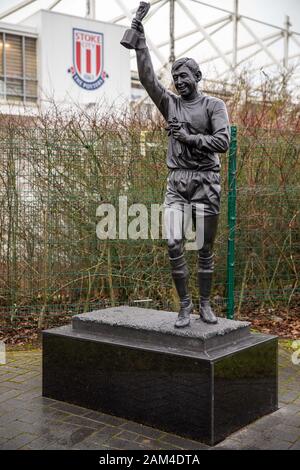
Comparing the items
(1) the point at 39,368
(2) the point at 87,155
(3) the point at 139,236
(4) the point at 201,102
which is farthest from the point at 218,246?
(4) the point at 201,102

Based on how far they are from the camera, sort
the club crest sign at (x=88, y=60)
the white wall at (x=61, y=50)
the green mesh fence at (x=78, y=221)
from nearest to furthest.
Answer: the green mesh fence at (x=78, y=221) < the white wall at (x=61, y=50) < the club crest sign at (x=88, y=60)

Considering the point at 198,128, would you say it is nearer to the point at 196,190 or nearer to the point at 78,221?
the point at 196,190

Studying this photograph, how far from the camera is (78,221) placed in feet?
23.4

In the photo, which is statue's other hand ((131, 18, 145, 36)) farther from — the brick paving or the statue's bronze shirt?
the brick paving

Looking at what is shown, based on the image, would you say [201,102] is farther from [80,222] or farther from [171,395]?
[80,222]

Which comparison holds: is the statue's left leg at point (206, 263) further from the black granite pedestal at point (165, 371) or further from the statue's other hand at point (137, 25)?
the statue's other hand at point (137, 25)

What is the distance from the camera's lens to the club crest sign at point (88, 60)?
69.7 feet

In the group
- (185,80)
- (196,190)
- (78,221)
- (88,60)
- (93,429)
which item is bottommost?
(93,429)

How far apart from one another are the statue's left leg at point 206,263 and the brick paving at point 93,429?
876 millimetres

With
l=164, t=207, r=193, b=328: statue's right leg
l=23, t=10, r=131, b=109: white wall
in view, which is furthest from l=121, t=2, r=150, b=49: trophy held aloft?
l=23, t=10, r=131, b=109: white wall

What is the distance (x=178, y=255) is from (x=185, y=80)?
129cm

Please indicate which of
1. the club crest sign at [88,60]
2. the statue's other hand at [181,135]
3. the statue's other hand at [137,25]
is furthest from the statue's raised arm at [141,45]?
the club crest sign at [88,60]

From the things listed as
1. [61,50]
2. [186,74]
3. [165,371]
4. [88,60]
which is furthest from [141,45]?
[88,60]

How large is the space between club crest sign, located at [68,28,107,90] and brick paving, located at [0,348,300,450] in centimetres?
1793
